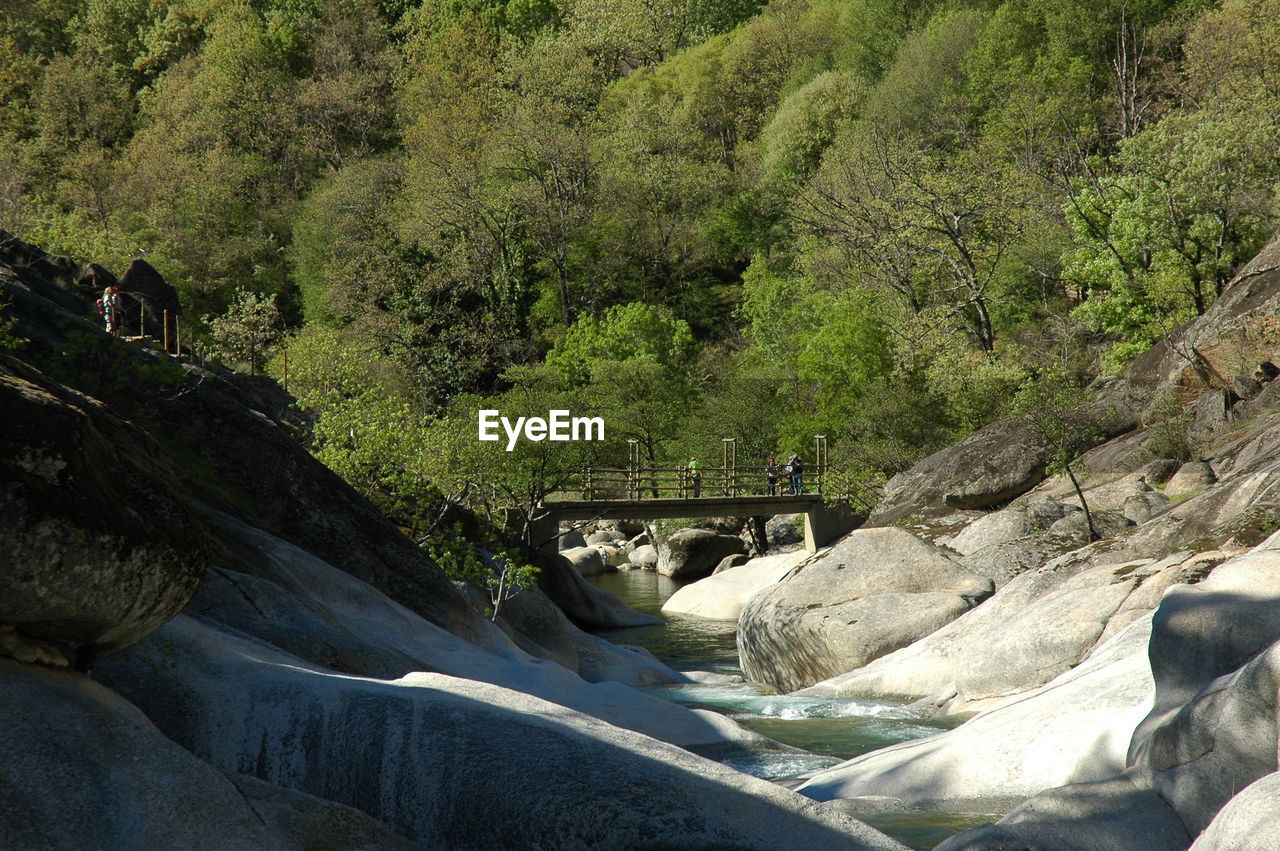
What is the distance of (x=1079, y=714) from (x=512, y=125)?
55767 millimetres

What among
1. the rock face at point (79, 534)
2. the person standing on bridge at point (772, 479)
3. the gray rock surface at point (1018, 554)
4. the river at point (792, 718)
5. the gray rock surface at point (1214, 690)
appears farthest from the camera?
the person standing on bridge at point (772, 479)

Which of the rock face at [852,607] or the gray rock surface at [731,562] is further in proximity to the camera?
the gray rock surface at [731,562]

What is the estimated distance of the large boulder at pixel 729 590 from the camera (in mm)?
35375

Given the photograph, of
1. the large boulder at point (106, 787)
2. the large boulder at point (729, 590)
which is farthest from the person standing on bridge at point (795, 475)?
the large boulder at point (106, 787)

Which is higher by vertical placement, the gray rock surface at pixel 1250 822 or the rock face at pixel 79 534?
the rock face at pixel 79 534

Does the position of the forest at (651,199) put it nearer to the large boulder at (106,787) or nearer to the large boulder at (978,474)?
the large boulder at (978,474)

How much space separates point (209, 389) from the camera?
17.1 metres

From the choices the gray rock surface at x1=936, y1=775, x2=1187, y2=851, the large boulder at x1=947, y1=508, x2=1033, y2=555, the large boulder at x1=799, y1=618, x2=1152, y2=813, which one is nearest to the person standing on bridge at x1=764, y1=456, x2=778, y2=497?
the large boulder at x1=947, y1=508, x2=1033, y2=555

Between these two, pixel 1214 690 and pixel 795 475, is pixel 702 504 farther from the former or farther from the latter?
pixel 1214 690

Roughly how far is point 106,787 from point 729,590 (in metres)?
31.2

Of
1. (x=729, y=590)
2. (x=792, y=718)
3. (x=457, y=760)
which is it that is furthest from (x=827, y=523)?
(x=457, y=760)

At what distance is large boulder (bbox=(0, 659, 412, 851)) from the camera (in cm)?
546

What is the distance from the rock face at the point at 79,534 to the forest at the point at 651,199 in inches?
608

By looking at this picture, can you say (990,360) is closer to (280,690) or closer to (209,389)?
(209,389)
